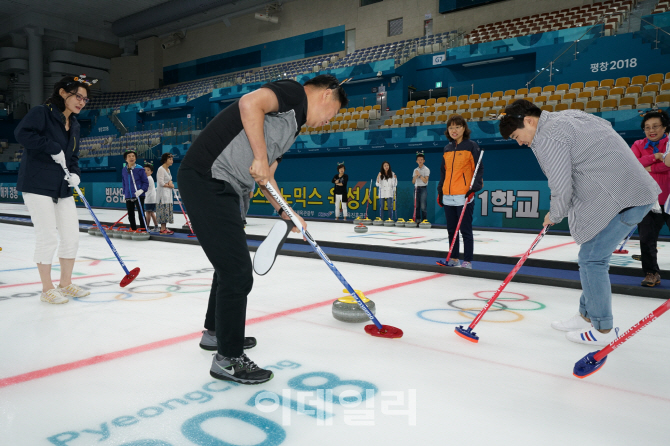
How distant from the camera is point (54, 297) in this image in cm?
337

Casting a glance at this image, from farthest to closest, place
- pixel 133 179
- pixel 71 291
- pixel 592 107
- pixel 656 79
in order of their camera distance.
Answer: pixel 656 79 < pixel 592 107 < pixel 133 179 < pixel 71 291

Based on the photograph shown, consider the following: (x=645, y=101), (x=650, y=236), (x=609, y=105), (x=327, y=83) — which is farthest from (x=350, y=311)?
(x=645, y=101)

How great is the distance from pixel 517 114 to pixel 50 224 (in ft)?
10.8

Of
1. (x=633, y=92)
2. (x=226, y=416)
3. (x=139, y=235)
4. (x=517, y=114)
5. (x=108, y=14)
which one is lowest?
(x=226, y=416)

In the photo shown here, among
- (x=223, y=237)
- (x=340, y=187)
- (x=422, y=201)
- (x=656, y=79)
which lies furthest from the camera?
(x=340, y=187)

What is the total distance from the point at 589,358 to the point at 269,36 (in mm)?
25569

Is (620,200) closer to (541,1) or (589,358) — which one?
(589,358)

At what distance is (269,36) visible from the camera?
24750mm

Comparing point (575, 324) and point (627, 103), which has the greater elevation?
point (627, 103)

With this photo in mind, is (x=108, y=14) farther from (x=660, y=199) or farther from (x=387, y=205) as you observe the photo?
(x=660, y=199)

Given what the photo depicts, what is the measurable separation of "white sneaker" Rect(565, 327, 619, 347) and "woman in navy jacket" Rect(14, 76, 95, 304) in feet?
11.5

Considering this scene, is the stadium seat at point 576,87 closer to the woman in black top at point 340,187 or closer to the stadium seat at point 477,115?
the stadium seat at point 477,115

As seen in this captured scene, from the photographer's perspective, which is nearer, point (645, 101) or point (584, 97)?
point (645, 101)

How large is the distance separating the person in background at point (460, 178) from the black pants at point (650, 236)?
149 centimetres
